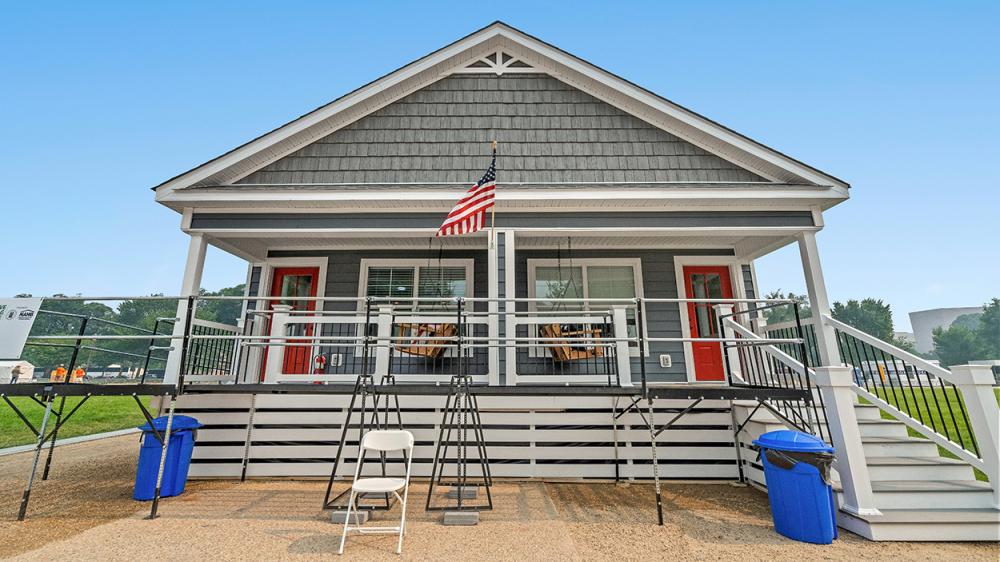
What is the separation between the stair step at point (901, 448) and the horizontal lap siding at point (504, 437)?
1602 mm

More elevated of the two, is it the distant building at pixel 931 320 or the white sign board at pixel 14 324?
the distant building at pixel 931 320

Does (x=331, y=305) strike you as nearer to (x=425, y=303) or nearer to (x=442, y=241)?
(x=425, y=303)

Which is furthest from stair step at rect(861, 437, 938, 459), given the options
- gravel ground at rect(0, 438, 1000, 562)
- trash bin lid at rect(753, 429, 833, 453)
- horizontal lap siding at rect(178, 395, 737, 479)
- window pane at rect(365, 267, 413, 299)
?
window pane at rect(365, 267, 413, 299)

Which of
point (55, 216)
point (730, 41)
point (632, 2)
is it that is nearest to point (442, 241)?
point (632, 2)

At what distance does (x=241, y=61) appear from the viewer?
74.0ft

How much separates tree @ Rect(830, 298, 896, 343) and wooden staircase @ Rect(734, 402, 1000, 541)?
92353 mm

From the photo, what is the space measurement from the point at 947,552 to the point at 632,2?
16617 millimetres

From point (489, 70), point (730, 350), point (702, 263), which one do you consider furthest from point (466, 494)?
point (489, 70)

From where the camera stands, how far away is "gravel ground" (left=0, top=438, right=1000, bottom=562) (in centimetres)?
373

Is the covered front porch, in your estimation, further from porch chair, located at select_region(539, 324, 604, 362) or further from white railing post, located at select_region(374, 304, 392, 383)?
white railing post, located at select_region(374, 304, 392, 383)

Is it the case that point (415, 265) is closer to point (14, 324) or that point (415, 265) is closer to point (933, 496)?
point (14, 324)

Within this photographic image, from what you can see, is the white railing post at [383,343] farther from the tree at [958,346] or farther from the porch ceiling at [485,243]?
the tree at [958,346]

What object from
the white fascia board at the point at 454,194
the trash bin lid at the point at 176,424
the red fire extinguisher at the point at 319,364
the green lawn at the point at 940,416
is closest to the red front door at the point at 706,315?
the white fascia board at the point at 454,194

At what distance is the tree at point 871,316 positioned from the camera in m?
78.8
